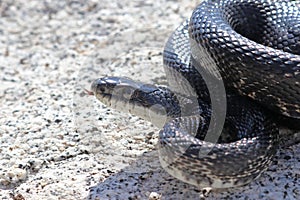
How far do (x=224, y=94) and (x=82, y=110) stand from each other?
2.10 meters

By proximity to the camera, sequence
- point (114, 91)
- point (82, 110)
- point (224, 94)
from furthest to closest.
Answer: point (82, 110) → point (114, 91) → point (224, 94)

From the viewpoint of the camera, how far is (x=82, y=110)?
323 inches

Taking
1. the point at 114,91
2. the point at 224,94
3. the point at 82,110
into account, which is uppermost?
the point at 224,94

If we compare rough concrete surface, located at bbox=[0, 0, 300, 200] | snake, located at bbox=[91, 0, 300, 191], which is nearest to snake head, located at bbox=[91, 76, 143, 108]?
snake, located at bbox=[91, 0, 300, 191]

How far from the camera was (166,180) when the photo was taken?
21.5 feet

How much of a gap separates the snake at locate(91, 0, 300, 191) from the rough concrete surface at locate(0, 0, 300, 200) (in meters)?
0.36

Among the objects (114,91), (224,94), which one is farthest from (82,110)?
(224,94)

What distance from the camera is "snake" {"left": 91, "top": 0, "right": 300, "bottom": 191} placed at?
606 cm

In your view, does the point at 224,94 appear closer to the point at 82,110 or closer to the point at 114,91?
the point at 114,91

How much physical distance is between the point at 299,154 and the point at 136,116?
2182 millimetres

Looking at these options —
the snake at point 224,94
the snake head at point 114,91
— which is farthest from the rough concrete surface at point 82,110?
the snake head at point 114,91

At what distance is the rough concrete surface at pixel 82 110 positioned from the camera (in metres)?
6.52

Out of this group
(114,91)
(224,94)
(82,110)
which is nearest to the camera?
(224,94)

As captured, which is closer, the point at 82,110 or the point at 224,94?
the point at 224,94
